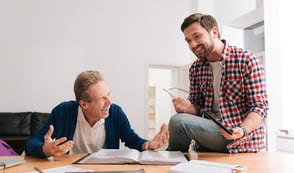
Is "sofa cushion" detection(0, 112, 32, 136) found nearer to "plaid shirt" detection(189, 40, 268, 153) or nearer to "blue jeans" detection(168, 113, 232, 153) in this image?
"blue jeans" detection(168, 113, 232, 153)

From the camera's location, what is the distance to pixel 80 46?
4.36 meters

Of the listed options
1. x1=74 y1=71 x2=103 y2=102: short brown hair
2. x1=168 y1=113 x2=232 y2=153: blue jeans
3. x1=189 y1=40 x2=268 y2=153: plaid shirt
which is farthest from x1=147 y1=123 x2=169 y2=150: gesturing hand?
x1=74 y1=71 x2=103 y2=102: short brown hair

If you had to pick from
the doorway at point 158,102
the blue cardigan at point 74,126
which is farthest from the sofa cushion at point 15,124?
the doorway at point 158,102

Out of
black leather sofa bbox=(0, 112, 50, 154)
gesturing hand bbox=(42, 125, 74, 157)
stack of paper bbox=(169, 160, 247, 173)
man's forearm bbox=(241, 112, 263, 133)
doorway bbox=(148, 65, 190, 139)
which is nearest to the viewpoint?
stack of paper bbox=(169, 160, 247, 173)

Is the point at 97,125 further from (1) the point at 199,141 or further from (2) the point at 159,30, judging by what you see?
(2) the point at 159,30

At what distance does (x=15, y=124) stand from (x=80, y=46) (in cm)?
A: 155

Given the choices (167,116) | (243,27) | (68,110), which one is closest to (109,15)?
(243,27)

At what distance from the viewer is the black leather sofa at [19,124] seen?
3.77 m

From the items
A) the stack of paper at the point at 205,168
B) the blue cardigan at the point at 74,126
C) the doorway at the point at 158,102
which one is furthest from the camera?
the doorway at the point at 158,102

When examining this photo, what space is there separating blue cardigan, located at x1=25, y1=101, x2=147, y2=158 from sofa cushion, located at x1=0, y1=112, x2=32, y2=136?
2749 mm

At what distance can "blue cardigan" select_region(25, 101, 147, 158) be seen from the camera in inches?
55.4

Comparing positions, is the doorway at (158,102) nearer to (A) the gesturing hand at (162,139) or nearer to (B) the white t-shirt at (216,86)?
(B) the white t-shirt at (216,86)

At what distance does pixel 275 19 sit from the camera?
2791 mm

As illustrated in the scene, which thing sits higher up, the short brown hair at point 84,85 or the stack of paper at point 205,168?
the short brown hair at point 84,85
